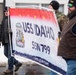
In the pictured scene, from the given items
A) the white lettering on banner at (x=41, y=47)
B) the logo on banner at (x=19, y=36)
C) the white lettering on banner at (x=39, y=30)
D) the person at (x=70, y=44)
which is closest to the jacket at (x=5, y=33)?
the logo on banner at (x=19, y=36)

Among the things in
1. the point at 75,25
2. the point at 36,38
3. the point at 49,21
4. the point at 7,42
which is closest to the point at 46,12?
the point at 49,21

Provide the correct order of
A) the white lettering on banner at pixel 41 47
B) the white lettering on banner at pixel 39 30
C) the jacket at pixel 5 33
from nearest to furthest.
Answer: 1. the white lettering on banner at pixel 39 30
2. the white lettering on banner at pixel 41 47
3. the jacket at pixel 5 33

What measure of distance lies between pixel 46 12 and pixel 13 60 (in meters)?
3.10

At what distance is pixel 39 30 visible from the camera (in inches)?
266

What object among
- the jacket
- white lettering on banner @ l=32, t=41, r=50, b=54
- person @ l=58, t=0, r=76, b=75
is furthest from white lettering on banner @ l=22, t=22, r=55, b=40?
the jacket

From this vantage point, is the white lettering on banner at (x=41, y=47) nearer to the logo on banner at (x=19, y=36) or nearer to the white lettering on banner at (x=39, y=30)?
the white lettering on banner at (x=39, y=30)

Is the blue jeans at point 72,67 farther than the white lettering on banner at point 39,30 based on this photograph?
No

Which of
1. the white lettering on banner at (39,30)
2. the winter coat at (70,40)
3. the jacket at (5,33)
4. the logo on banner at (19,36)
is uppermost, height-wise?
the winter coat at (70,40)

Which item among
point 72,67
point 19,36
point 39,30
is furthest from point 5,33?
point 72,67

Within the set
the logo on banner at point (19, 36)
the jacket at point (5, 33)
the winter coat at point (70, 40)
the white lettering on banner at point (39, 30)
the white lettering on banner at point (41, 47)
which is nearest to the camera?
the winter coat at point (70, 40)

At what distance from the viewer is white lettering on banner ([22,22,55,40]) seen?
6.38m

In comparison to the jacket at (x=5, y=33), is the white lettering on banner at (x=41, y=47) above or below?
above

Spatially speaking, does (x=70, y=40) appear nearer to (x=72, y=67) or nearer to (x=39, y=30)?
(x=72, y=67)

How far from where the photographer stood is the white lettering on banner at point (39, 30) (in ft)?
20.9
